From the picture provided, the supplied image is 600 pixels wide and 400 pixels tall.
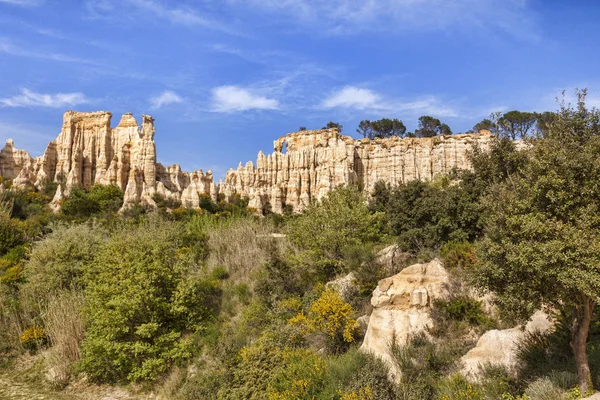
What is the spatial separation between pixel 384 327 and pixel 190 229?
1912 centimetres

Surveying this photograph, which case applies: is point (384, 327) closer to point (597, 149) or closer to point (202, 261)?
point (597, 149)

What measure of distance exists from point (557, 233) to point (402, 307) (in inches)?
213

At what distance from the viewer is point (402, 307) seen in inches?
457

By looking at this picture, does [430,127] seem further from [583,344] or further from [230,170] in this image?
[583,344]

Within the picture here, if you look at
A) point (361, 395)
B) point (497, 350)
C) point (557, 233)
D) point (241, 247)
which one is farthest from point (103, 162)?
point (557, 233)

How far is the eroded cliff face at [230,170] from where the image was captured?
185ft

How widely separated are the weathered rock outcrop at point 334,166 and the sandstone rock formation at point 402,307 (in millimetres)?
44966

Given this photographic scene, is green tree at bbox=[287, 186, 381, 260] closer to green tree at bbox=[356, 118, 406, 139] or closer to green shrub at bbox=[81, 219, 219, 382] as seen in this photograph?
green shrub at bbox=[81, 219, 219, 382]

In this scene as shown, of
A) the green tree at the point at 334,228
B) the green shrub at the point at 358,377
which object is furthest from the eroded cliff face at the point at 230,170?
the green shrub at the point at 358,377

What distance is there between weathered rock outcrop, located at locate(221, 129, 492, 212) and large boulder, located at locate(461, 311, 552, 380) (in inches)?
1856

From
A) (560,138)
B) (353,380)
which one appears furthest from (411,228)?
(560,138)

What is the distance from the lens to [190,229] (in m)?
27.9

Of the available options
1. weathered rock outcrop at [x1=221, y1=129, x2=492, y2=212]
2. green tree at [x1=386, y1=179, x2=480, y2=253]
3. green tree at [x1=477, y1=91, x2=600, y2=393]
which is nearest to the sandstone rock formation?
green tree at [x1=477, y1=91, x2=600, y2=393]

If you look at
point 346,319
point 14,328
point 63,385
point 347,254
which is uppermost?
point 347,254
